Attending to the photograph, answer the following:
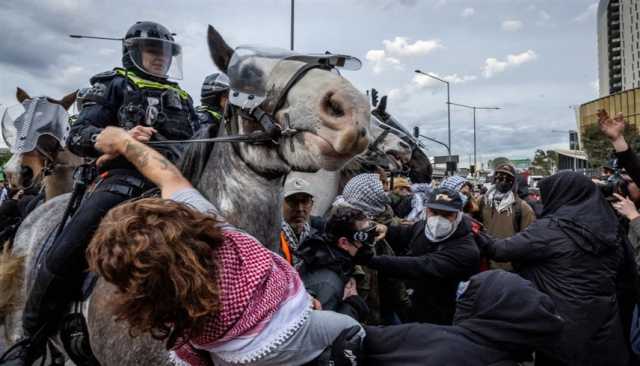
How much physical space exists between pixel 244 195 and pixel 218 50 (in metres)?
0.89

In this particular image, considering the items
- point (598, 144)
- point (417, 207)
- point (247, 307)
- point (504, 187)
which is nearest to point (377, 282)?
point (247, 307)

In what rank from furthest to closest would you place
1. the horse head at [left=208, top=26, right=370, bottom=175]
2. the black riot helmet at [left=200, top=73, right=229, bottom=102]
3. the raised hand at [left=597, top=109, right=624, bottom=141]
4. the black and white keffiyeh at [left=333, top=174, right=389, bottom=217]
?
the black and white keffiyeh at [left=333, top=174, right=389, bottom=217]
the raised hand at [left=597, top=109, right=624, bottom=141]
the black riot helmet at [left=200, top=73, right=229, bottom=102]
the horse head at [left=208, top=26, right=370, bottom=175]

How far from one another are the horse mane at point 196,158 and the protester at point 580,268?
8.60ft

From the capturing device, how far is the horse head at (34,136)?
15.6 ft

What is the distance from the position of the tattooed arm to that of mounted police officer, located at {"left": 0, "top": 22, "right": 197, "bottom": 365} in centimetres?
10

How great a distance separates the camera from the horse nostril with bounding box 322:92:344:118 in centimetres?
214

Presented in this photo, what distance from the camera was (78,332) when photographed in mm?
2777

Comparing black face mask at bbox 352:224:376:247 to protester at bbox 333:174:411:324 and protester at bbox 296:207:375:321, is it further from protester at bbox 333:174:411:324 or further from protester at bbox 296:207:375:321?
protester at bbox 333:174:411:324

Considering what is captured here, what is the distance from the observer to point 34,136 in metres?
4.74

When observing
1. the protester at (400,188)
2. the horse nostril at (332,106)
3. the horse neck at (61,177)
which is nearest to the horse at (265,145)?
the horse nostril at (332,106)

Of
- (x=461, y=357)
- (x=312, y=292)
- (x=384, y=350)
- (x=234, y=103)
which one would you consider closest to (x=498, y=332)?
(x=461, y=357)

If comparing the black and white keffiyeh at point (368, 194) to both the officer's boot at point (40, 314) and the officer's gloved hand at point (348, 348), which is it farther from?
the officer's gloved hand at point (348, 348)

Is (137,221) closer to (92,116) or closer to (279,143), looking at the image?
(279,143)

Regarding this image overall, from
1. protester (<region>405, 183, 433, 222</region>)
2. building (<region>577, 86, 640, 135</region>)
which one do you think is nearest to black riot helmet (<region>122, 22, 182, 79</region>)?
protester (<region>405, 183, 433, 222</region>)
